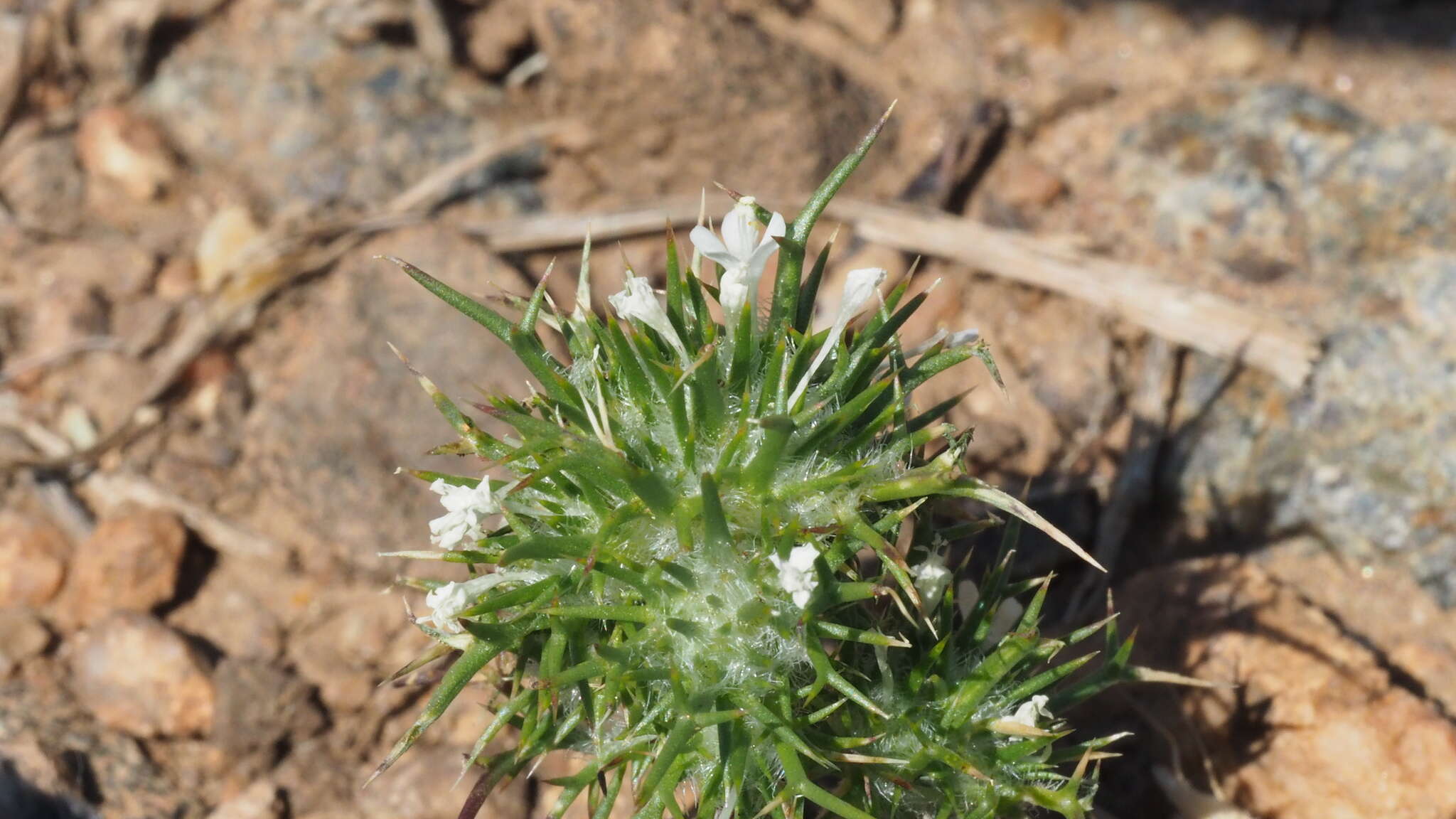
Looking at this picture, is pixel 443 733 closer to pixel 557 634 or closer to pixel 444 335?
pixel 444 335

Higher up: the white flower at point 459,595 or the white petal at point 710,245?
the white petal at point 710,245

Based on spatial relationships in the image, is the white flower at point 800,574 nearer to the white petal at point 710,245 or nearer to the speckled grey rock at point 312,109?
the white petal at point 710,245

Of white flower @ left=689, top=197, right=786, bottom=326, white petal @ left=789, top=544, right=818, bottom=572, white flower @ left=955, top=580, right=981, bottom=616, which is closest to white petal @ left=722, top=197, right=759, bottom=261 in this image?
white flower @ left=689, top=197, right=786, bottom=326

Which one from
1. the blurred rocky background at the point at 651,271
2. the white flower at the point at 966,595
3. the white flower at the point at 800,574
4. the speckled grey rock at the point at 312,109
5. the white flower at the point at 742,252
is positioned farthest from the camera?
the speckled grey rock at the point at 312,109

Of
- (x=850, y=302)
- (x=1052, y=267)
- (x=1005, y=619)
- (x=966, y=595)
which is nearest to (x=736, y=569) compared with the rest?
(x=850, y=302)

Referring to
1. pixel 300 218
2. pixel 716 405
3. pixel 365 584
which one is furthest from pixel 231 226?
pixel 716 405

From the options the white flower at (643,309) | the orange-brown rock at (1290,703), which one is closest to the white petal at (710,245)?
the white flower at (643,309)
